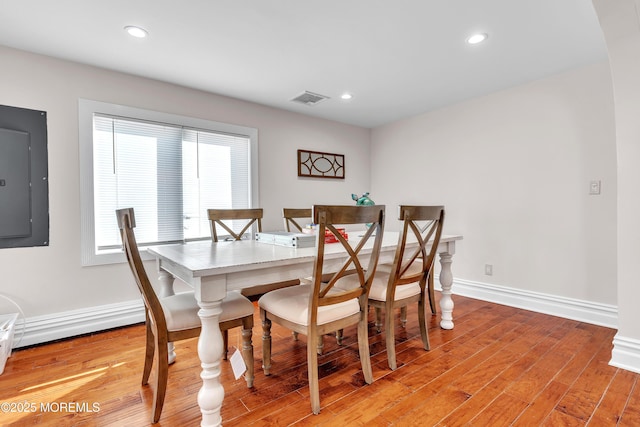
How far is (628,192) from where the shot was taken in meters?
1.98

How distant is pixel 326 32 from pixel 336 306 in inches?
72.5

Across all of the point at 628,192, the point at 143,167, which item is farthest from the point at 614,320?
the point at 143,167

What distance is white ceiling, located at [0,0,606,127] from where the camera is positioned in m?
1.92

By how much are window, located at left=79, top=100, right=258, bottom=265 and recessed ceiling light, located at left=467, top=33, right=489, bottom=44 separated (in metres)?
2.31

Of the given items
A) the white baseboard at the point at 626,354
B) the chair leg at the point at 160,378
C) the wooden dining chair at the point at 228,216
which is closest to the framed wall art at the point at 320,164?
the wooden dining chair at the point at 228,216

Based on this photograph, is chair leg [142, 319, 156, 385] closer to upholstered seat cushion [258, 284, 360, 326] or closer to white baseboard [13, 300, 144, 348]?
upholstered seat cushion [258, 284, 360, 326]

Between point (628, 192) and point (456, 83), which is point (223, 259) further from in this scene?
point (456, 83)

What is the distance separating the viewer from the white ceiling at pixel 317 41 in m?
1.92

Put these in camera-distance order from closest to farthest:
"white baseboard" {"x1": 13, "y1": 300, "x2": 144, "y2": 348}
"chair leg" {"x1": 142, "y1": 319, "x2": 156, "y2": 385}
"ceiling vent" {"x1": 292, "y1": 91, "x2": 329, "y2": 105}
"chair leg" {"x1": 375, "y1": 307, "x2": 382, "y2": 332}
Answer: "chair leg" {"x1": 142, "y1": 319, "x2": 156, "y2": 385} < "white baseboard" {"x1": 13, "y1": 300, "x2": 144, "y2": 348} < "chair leg" {"x1": 375, "y1": 307, "x2": 382, "y2": 332} < "ceiling vent" {"x1": 292, "y1": 91, "x2": 329, "y2": 105}

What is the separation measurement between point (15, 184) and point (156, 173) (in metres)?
0.98

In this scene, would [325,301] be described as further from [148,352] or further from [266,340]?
[148,352]

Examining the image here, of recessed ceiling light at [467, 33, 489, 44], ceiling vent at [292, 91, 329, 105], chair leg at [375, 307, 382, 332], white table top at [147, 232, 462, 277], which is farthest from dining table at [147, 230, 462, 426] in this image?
ceiling vent at [292, 91, 329, 105]

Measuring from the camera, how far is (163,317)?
1456 mm

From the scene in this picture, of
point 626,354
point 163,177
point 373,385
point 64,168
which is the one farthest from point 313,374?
point 64,168
